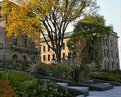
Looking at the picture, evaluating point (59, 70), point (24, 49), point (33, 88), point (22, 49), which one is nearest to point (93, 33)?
point (24, 49)

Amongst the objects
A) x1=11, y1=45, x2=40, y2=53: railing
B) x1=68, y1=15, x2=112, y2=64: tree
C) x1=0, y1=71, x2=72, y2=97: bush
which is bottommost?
x1=0, y1=71, x2=72, y2=97: bush

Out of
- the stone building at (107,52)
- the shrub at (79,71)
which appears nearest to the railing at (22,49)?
the stone building at (107,52)

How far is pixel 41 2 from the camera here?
3466 centimetres

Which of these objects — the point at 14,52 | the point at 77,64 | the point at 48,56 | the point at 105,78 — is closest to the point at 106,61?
the point at 48,56

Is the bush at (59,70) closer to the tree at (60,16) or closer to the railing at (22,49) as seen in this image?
the tree at (60,16)

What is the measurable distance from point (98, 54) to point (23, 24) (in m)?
23.5

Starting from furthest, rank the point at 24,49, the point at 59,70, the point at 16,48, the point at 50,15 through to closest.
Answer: the point at 24,49
the point at 16,48
the point at 50,15
the point at 59,70

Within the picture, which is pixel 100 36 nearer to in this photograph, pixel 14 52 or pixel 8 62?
pixel 14 52

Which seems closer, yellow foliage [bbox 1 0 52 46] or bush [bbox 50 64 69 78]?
bush [bbox 50 64 69 78]

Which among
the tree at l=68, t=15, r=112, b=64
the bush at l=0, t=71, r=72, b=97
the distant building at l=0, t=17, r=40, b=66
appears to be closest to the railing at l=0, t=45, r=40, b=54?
the distant building at l=0, t=17, r=40, b=66

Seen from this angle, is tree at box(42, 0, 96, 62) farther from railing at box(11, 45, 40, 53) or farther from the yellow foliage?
railing at box(11, 45, 40, 53)

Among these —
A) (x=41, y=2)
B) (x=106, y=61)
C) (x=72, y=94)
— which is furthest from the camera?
(x=106, y=61)

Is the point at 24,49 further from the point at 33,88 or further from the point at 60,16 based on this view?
the point at 33,88

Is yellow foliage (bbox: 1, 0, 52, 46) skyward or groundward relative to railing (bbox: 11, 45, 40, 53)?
skyward
